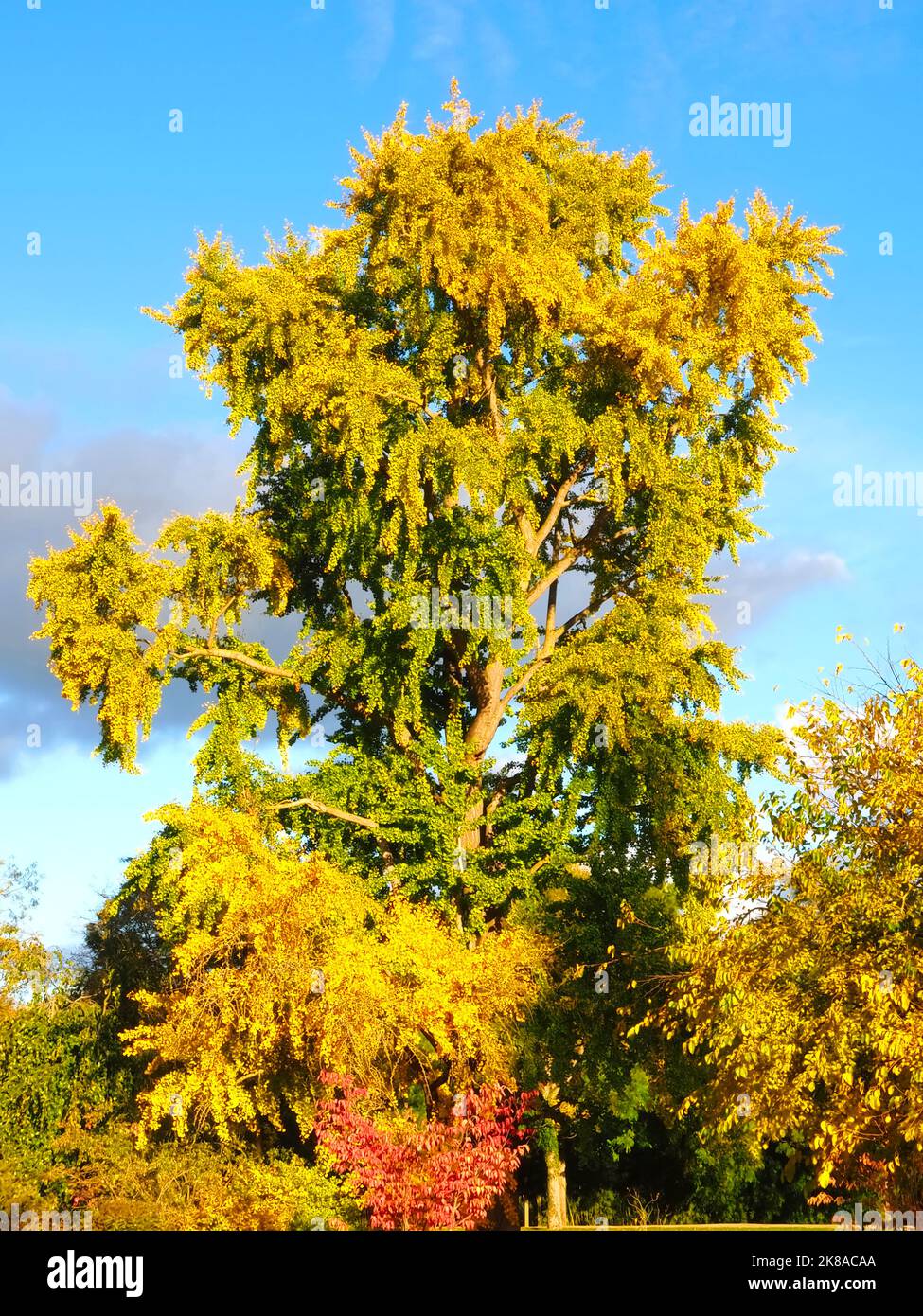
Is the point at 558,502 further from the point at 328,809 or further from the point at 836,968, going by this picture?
the point at 836,968

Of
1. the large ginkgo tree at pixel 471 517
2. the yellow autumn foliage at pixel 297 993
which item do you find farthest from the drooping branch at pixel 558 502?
the yellow autumn foliage at pixel 297 993

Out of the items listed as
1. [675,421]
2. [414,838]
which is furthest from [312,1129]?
[675,421]

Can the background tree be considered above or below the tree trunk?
above

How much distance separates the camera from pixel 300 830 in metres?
26.6

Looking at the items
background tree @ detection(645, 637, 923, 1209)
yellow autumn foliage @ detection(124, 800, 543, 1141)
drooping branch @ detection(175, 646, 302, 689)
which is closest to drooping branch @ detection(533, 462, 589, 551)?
drooping branch @ detection(175, 646, 302, 689)

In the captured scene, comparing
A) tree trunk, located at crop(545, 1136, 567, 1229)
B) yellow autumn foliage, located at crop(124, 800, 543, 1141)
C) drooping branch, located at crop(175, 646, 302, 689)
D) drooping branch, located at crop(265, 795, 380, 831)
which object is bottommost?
tree trunk, located at crop(545, 1136, 567, 1229)

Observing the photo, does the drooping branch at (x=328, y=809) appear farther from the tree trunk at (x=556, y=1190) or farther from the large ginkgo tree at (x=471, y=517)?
the tree trunk at (x=556, y=1190)

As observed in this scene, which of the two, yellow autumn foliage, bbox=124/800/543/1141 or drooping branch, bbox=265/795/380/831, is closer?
yellow autumn foliage, bbox=124/800/543/1141

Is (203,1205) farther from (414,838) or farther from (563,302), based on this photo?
(563,302)

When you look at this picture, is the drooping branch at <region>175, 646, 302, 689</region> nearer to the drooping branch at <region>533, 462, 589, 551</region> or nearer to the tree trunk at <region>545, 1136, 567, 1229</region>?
the drooping branch at <region>533, 462, 589, 551</region>

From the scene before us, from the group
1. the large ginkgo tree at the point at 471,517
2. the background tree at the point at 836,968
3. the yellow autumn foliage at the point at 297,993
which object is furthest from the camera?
the large ginkgo tree at the point at 471,517

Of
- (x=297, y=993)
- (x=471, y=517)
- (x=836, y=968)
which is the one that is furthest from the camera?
(x=471, y=517)

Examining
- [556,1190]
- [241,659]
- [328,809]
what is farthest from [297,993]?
[556,1190]

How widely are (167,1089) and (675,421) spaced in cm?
1507
